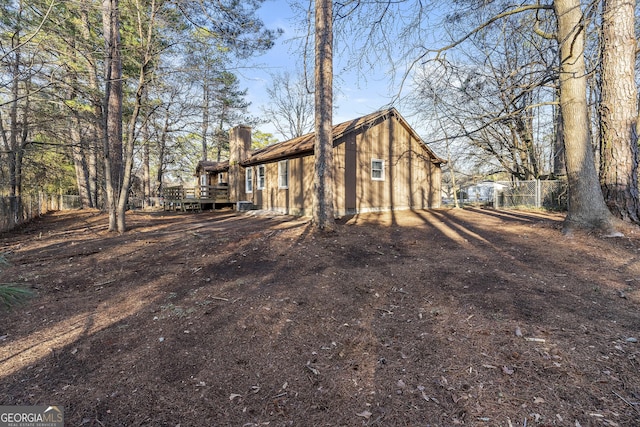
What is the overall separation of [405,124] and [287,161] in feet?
20.0

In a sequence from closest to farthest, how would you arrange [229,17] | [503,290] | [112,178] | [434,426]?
1. [434,426]
2. [503,290]
3. [229,17]
4. [112,178]

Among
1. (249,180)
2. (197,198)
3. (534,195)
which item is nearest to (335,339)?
(249,180)

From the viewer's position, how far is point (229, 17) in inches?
273

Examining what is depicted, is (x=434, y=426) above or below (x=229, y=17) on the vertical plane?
below

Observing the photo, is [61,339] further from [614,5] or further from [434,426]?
[614,5]

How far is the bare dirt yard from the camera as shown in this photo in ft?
7.35

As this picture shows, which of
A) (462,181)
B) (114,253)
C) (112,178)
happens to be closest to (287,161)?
(112,178)

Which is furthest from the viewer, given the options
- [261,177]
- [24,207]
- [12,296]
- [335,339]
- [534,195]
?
[261,177]

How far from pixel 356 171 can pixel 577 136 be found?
800cm

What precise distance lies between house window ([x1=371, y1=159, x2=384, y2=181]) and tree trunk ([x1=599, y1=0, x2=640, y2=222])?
8347 mm

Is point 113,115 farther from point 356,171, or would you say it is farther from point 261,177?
point 356,171

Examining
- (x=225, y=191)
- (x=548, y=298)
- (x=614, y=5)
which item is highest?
(x=614, y=5)

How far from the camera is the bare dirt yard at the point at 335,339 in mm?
2240

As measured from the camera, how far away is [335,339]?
318 cm
